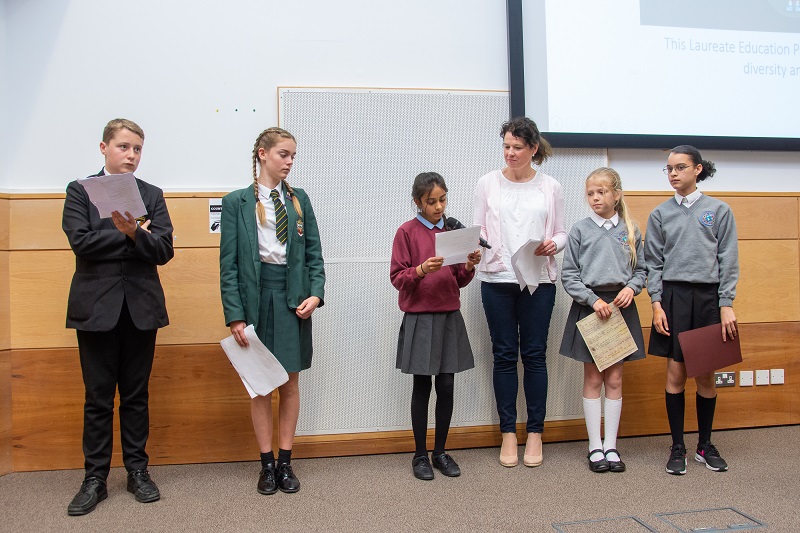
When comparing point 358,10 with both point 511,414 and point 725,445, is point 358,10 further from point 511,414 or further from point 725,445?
point 725,445

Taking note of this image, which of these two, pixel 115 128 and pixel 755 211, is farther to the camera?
pixel 755 211

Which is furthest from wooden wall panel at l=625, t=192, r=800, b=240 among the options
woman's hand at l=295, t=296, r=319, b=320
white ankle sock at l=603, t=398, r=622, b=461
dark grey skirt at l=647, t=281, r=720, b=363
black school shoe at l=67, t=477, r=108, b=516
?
black school shoe at l=67, t=477, r=108, b=516

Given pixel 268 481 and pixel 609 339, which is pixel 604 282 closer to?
pixel 609 339

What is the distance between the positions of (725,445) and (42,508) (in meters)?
2.77

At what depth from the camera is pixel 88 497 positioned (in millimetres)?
2193

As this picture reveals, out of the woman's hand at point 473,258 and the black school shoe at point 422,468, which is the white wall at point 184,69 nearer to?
the woman's hand at point 473,258

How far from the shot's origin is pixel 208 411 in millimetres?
2771

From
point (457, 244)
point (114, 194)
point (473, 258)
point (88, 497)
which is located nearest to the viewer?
point (114, 194)

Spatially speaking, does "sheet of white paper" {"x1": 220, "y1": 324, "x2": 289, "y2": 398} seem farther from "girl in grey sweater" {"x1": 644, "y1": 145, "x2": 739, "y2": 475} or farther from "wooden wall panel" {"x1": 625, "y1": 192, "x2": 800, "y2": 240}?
"wooden wall panel" {"x1": 625, "y1": 192, "x2": 800, "y2": 240}

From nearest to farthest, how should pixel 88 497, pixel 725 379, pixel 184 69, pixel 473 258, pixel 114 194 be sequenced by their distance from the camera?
pixel 114 194
pixel 88 497
pixel 473 258
pixel 184 69
pixel 725 379

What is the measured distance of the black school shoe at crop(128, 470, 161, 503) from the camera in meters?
2.26

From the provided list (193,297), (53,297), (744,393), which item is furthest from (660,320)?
(53,297)

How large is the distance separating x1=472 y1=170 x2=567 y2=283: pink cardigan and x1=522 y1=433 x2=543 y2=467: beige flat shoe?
66 cm

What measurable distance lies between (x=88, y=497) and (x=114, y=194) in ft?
3.40
